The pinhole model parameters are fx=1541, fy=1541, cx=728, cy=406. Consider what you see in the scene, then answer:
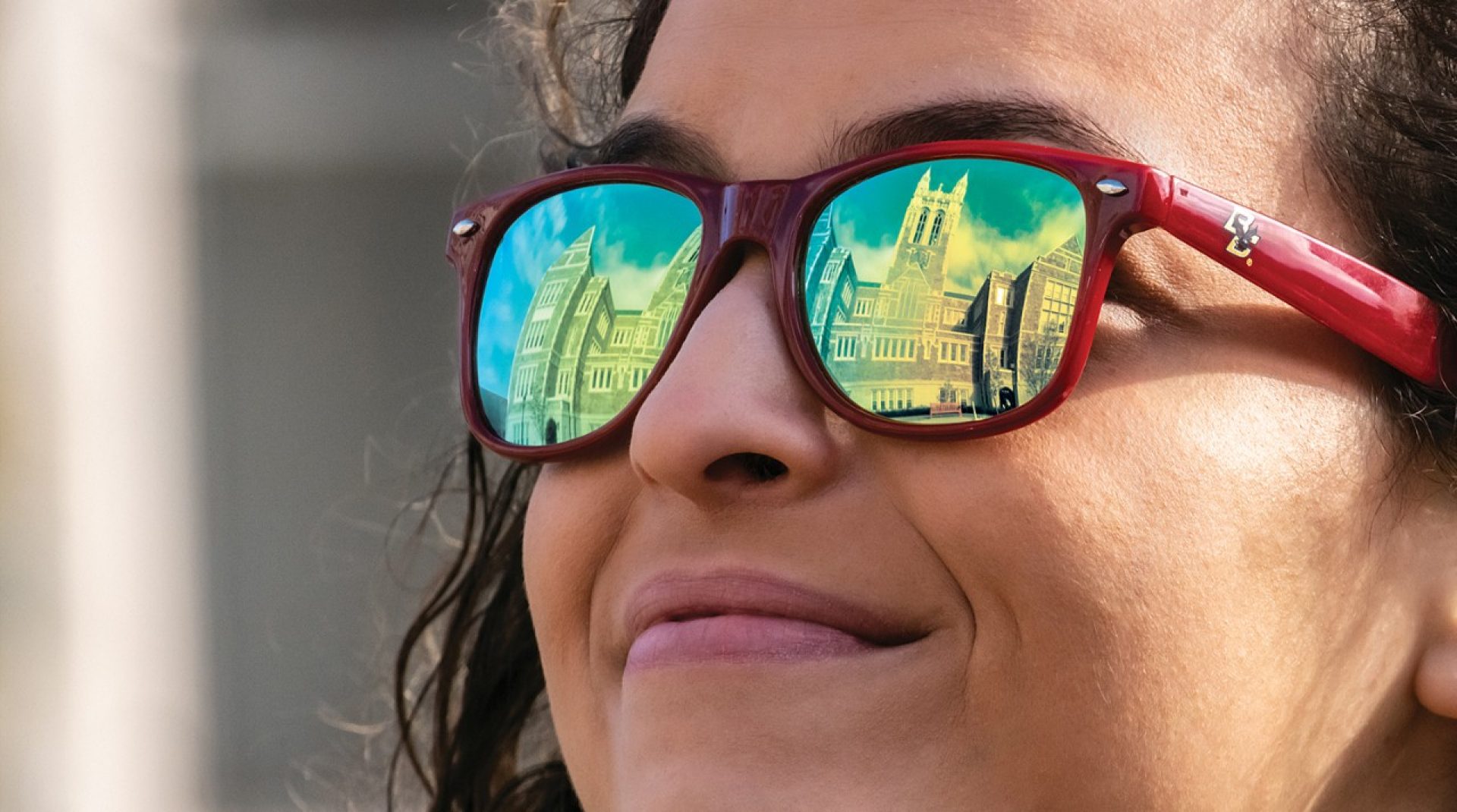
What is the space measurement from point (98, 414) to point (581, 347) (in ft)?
11.8

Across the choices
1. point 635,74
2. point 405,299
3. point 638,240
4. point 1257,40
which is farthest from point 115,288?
point 1257,40

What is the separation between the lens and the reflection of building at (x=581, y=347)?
1.76 m

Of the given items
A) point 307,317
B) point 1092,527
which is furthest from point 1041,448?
point 307,317

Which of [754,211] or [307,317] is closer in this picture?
[754,211]

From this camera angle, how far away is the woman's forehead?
1628mm

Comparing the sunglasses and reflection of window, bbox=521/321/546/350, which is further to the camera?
reflection of window, bbox=521/321/546/350

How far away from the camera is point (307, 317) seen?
214 inches

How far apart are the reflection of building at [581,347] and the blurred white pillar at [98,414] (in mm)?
3404

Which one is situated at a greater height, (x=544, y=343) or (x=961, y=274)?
(x=961, y=274)

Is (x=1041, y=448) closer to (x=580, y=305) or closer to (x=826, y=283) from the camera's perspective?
(x=826, y=283)

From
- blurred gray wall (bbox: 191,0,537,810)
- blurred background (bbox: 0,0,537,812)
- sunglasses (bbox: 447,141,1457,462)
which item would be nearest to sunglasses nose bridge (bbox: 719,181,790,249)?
sunglasses (bbox: 447,141,1457,462)

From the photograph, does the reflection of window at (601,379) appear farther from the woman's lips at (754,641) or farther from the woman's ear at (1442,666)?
the woman's ear at (1442,666)

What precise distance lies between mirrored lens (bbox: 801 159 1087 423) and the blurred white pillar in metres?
3.90

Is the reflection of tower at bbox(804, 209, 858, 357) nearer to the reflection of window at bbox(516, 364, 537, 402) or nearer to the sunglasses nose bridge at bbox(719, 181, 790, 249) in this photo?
the sunglasses nose bridge at bbox(719, 181, 790, 249)
